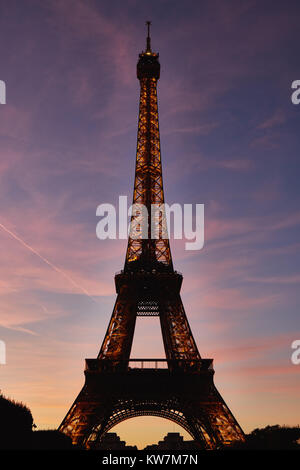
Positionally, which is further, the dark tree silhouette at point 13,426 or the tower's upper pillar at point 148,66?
the tower's upper pillar at point 148,66

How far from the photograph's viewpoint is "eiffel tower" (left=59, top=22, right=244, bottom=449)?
41406mm

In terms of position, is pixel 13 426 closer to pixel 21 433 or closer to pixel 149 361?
pixel 21 433

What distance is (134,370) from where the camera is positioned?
44188 millimetres

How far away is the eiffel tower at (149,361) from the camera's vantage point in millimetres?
41406

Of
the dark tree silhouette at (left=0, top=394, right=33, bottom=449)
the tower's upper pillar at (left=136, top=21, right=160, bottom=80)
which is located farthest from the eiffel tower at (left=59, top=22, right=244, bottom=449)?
the dark tree silhouette at (left=0, top=394, right=33, bottom=449)

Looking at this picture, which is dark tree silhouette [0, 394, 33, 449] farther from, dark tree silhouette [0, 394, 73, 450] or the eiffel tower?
the eiffel tower

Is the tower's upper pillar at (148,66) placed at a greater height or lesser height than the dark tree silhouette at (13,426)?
greater

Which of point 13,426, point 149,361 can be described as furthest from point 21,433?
point 149,361

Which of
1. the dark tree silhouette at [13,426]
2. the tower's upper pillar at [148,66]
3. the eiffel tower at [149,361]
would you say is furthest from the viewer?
the tower's upper pillar at [148,66]

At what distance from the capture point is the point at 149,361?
45531 millimetres

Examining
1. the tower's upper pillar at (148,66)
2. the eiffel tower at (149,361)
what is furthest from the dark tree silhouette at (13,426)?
the tower's upper pillar at (148,66)

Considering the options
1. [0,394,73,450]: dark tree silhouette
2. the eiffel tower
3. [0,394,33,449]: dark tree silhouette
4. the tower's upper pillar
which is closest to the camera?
[0,394,33,449]: dark tree silhouette

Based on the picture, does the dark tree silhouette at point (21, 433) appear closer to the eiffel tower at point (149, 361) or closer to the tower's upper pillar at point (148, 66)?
the eiffel tower at point (149, 361)
